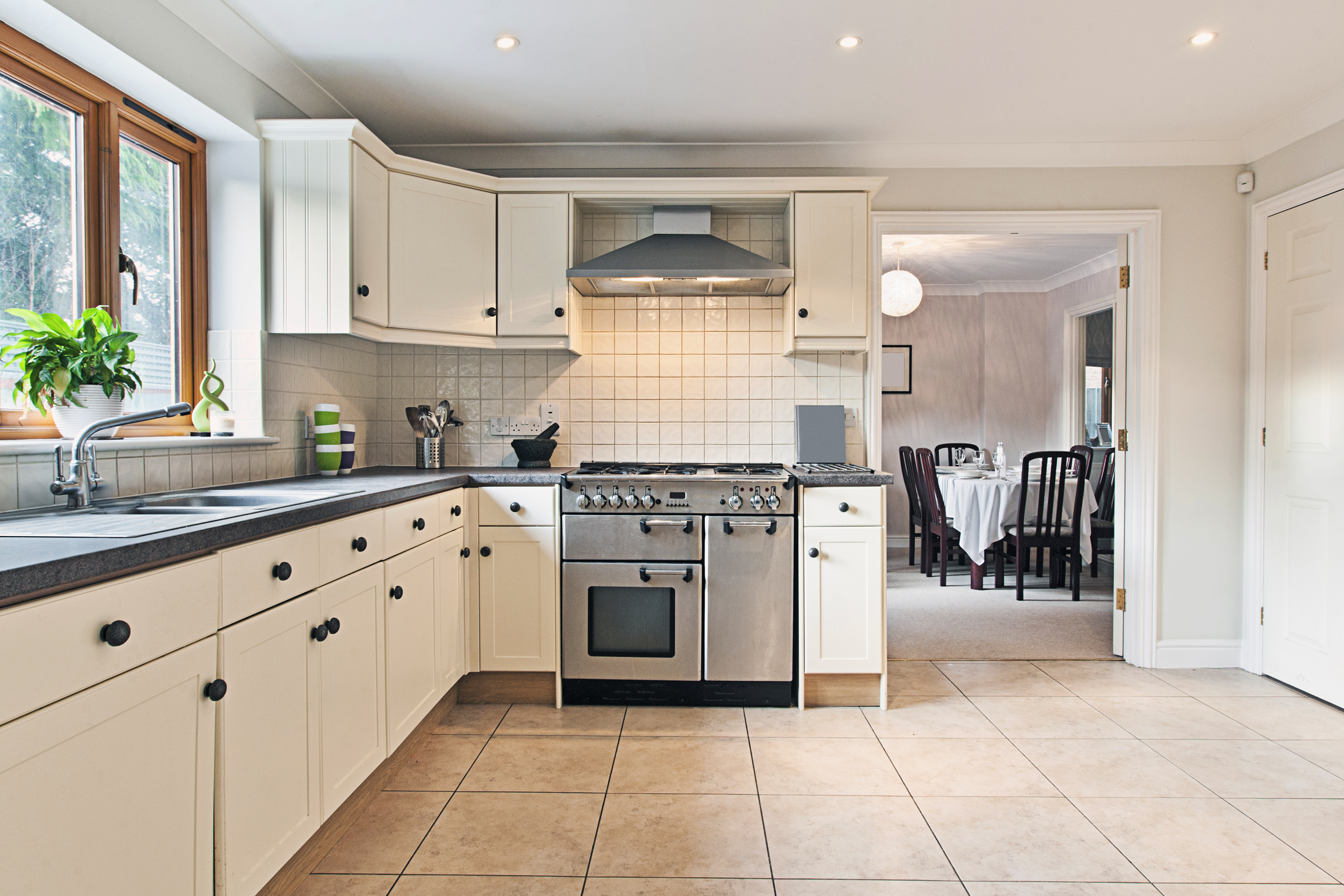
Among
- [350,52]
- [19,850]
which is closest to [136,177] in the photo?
[350,52]

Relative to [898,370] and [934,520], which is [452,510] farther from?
[898,370]

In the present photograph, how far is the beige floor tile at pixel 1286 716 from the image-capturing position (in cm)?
264

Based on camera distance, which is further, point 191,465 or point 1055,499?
point 1055,499

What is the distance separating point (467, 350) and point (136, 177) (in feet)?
4.71

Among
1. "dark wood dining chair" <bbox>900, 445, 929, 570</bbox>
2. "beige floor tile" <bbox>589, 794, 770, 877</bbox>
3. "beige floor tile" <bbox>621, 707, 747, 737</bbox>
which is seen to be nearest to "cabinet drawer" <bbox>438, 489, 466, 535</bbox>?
"beige floor tile" <bbox>621, 707, 747, 737</bbox>

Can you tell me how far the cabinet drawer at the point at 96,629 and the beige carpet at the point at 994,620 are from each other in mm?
2988

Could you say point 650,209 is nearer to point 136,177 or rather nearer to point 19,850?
point 136,177

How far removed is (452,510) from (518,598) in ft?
1.49

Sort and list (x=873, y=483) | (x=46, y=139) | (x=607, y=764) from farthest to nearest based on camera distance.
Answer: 1. (x=873, y=483)
2. (x=607, y=764)
3. (x=46, y=139)

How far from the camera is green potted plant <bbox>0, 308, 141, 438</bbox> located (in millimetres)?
1747

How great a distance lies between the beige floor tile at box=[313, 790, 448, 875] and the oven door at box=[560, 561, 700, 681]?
0.81 meters

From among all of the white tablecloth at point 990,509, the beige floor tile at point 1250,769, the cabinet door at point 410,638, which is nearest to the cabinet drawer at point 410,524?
the cabinet door at point 410,638

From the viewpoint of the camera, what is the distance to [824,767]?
7.77 ft

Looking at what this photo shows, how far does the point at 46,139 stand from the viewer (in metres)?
1.95
